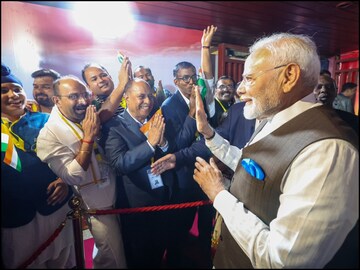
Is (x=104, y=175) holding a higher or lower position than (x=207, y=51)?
lower

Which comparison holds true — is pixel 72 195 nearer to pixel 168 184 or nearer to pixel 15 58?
pixel 168 184

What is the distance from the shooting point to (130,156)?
1844 mm

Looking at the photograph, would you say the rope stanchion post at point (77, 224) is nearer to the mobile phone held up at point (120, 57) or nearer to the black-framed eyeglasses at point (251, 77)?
the mobile phone held up at point (120, 57)

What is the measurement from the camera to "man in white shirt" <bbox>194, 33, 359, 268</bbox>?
40.2 inches

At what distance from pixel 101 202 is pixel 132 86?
39.3 inches

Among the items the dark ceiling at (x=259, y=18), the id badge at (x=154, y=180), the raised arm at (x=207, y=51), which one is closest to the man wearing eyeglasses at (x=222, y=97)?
the raised arm at (x=207, y=51)

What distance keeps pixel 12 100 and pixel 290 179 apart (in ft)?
5.92

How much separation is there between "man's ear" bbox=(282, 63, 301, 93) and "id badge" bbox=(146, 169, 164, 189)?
126cm

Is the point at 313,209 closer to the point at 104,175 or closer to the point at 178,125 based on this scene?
the point at 178,125

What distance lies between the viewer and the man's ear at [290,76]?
49.8 inches

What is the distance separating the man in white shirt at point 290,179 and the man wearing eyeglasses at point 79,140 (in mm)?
883

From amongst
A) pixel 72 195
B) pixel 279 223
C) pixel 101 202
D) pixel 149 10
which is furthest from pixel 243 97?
pixel 72 195

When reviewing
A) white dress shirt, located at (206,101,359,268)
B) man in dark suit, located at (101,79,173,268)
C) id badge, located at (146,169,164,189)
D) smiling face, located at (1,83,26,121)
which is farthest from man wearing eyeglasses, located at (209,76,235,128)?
smiling face, located at (1,83,26,121)

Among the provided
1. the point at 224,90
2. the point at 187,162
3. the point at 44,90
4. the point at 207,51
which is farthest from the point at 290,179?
the point at 44,90
